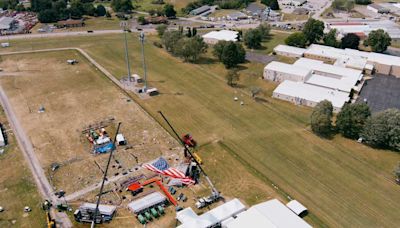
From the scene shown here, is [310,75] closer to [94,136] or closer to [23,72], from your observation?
[94,136]

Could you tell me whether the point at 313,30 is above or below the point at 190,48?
above

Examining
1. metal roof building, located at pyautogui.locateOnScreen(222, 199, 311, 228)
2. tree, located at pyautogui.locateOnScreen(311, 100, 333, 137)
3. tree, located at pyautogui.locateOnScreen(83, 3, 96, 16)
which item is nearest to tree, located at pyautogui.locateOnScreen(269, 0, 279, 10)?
tree, located at pyautogui.locateOnScreen(83, 3, 96, 16)

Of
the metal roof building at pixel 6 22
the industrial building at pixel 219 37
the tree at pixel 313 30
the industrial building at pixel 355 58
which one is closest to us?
the industrial building at pixel 355 58

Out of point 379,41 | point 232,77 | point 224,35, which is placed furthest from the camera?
point 224,35

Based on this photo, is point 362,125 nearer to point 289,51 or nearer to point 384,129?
point 384,129

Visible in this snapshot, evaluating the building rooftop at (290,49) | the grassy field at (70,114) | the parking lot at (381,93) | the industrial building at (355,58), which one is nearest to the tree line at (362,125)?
the parking lot at (381,93)

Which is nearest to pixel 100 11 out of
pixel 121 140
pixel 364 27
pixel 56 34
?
pixel 56 34

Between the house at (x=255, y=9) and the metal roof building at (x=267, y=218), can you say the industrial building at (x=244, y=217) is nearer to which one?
the metal roof building at (x=267, y=218)
